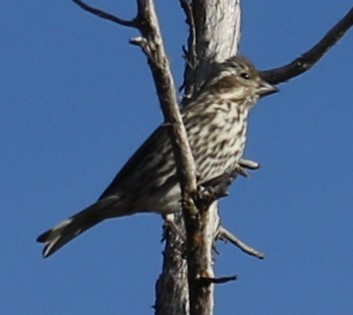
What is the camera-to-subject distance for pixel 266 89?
9.12m

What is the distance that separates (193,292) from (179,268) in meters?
2.19

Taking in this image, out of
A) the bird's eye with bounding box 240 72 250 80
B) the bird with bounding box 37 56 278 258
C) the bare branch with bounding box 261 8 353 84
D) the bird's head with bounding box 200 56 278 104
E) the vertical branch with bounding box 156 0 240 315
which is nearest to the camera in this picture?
the bare branch with bounding box 261 8 353 84

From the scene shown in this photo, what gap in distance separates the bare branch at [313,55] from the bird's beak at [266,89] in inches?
34.2

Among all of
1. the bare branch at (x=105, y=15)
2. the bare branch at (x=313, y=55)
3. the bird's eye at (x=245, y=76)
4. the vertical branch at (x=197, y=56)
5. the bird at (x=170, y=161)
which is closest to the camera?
the bare branch at (x=105, y=15)

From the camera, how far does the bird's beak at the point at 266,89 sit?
8930 mm

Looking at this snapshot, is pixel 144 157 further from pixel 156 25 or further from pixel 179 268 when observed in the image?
pixel 156 25

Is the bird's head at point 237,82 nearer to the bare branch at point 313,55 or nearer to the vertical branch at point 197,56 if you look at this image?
the vertical branch at point 197,56

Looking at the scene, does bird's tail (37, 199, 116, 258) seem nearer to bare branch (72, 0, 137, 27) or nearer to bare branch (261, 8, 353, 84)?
bare branch (261, 8, 353, 84)

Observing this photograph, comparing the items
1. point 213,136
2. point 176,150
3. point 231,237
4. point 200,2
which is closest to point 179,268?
point 231,237

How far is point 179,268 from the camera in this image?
311 inches

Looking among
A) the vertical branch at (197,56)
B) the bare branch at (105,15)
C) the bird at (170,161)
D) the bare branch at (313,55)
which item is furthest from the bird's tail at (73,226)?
the bare branch at (105,15)

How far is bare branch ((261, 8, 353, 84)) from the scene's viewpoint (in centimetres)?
750

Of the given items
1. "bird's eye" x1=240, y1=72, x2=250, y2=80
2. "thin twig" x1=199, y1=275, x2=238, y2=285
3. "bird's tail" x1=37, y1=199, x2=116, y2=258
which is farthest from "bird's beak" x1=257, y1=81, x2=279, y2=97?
"thin twig" x1=199, y1=275, x2=238, y2=285

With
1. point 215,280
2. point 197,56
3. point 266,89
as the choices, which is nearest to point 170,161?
point 197,56
